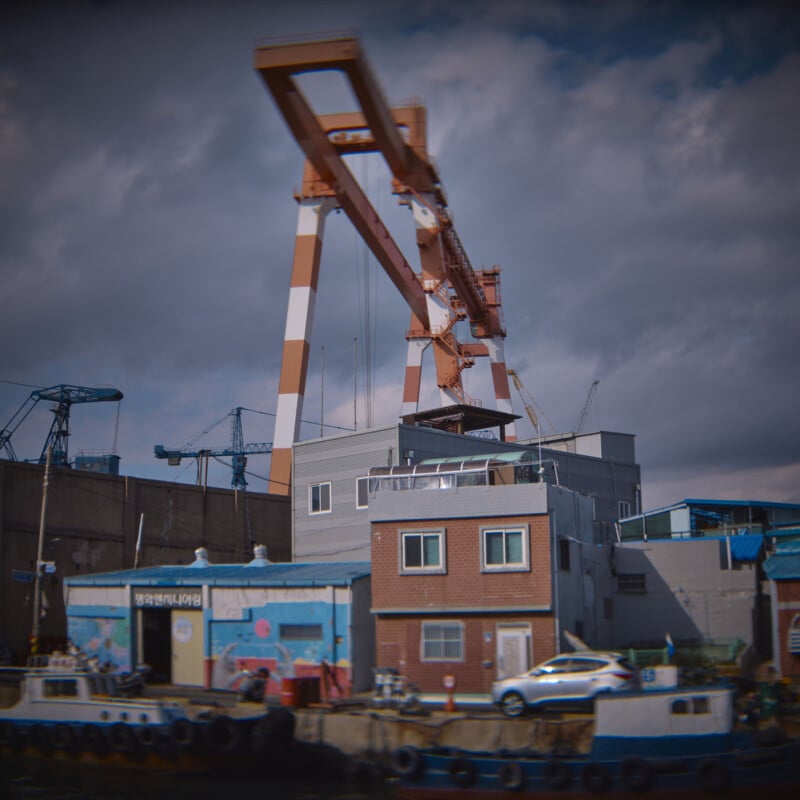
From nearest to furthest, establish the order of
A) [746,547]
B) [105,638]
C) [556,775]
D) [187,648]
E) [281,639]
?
1. [556,775]
2. [281,639]
3. [187,648]
4. [105,638]
5. [746,547]

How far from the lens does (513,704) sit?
2644cm

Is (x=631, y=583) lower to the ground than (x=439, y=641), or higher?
higher

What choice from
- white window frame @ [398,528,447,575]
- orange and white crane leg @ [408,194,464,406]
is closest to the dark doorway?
white window frame @ [398,528,447,575]

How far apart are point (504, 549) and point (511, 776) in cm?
884

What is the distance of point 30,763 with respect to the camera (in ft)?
93.7

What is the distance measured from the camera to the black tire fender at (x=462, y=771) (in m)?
23.0

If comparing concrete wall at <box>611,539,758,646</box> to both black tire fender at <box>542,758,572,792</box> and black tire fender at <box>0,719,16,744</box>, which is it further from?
black tire fender at <box>0,719,16,744</box>

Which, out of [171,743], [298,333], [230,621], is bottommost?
[171,743]

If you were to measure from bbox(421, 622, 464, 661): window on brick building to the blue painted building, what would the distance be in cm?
229

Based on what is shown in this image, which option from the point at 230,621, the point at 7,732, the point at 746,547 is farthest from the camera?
the point at 746,547

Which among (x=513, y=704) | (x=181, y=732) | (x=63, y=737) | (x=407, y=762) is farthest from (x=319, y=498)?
(x=407, y=762)

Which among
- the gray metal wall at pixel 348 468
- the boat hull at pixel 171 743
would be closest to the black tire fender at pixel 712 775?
the boat hull at pixel 171 743

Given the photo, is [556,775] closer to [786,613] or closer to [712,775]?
[712,775]

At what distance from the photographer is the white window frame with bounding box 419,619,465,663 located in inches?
1194
